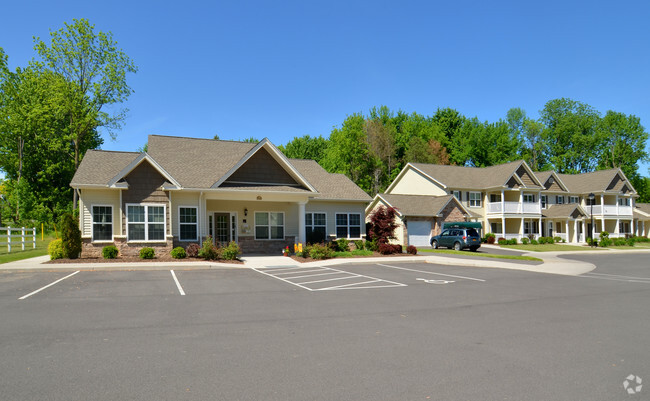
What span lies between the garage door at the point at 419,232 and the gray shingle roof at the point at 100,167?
78.8 ft

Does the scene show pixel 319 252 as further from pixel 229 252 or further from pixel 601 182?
pixel 601 182

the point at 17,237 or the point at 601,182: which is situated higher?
the point at 601,182

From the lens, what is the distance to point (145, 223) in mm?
22875

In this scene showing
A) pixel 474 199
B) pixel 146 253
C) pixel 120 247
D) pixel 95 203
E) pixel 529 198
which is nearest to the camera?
pixel 146 253

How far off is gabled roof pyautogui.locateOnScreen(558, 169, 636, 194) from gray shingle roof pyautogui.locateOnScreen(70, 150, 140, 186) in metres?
52.0

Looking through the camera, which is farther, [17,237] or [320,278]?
[17,237]

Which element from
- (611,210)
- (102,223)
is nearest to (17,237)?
(102,223)

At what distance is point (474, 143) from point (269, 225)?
54.4 meters

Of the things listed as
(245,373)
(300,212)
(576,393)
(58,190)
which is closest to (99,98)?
(58,190)

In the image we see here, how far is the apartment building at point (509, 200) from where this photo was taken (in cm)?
4111

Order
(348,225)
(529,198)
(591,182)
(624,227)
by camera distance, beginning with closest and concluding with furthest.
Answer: (348,225) → (529,198) → (591,182) → (624,227)

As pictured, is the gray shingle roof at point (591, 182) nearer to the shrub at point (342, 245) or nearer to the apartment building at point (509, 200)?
the apartment building at point (509, 200)

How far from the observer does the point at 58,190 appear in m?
48.3

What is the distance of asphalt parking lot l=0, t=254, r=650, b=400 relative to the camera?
538 cm
